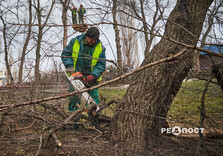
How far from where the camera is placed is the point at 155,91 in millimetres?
2354

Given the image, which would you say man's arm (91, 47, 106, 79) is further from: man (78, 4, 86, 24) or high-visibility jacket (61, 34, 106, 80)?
man (78, 4, 86, 24)

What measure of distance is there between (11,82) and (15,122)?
0.57m

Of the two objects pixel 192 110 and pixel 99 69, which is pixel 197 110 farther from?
pixel 99 69

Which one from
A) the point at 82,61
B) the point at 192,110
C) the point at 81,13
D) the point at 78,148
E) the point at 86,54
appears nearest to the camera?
the point at 78,148

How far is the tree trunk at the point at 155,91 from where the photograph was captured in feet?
7.36

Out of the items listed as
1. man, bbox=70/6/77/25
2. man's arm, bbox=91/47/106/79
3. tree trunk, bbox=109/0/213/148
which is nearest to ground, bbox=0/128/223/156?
tree trunk, bbox=109/0/213/148

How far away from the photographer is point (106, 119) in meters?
3.32

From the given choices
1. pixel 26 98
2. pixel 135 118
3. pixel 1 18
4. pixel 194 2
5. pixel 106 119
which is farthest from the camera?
pixel 1 18

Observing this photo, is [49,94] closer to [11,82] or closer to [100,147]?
[11,82]

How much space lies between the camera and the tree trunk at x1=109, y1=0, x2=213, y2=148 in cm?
224

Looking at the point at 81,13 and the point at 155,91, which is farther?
the point at 155,91

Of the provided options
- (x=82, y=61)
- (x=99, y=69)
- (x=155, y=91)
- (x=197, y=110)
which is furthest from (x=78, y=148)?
(x=197, y=110)

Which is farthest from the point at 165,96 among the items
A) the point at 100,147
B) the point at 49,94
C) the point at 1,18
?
the point at 1,18

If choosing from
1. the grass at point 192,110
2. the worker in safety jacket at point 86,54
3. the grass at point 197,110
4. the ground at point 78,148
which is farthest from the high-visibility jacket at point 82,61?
the ground at point 78,148
